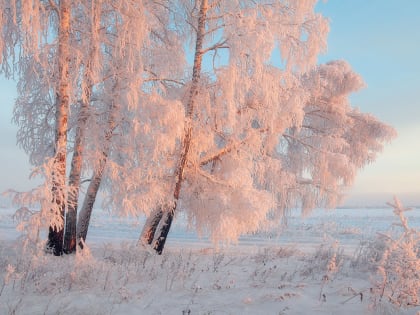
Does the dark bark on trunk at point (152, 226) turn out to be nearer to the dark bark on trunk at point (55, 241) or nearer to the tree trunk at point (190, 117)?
the tree trunk at point (190, 117)

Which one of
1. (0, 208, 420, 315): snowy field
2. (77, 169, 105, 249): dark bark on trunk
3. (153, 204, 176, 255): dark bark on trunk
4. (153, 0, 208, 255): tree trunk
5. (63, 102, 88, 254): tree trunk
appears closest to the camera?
(0, 208, 420, 315): snowy field

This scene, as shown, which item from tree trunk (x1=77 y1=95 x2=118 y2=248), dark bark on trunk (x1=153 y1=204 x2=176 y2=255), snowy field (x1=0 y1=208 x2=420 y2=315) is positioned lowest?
snowy field (x1=0 y1=208 x2=420 y2=315)

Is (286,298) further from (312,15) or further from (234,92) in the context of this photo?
(312,15)

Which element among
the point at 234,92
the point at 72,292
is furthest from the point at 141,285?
the point at 234,92

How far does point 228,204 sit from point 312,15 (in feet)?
15.0

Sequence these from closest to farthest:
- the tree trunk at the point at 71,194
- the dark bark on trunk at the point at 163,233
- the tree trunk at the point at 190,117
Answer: the tree trunk at the point at 71,194
the tree trunk at the point at 190,117
the dark bark on trunk at the point at 163,233

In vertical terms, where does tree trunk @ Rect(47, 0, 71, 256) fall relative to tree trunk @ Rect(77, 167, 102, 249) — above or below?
above

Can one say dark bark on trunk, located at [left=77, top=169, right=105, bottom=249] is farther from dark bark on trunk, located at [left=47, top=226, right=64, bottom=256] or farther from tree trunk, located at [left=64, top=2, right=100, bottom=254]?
dark bark on trunk, located at [left=47, top=226, right=64, bottom=256]

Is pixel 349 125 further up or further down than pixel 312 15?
further down

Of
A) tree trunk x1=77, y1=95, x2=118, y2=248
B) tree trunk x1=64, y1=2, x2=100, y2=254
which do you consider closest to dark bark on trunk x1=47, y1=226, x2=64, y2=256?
tree trunk x1=64, y1=2, x2=100, y2=254

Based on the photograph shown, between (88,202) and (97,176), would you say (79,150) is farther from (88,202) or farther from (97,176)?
(88,202)

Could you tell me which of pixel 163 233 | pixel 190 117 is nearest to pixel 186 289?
pixel 163 233

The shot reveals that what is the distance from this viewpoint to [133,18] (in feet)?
24.2

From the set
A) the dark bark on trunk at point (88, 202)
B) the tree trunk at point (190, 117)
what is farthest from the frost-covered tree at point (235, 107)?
the dark bark on trunk at point (88, 202)
